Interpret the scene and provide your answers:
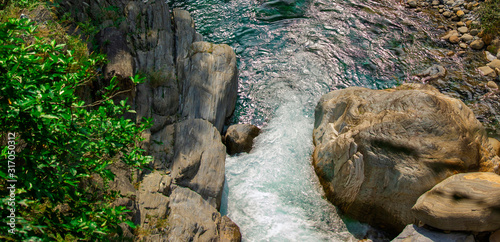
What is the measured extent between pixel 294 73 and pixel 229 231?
253 inches

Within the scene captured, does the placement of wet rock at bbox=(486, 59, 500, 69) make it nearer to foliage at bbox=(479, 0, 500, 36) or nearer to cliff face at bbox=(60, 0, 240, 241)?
foliage at bbox=(479, 0, 500, 36)

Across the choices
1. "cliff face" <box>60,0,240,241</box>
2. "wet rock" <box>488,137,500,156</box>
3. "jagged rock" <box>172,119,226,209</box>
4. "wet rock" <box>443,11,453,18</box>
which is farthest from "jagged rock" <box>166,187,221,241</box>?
"wet rock" <box>443,11,453,18</box>

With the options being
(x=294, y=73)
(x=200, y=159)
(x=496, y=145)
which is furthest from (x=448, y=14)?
(x=200, y=159)

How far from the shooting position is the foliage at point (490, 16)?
11797 millimetres

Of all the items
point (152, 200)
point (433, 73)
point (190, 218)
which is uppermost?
point (433, 73)

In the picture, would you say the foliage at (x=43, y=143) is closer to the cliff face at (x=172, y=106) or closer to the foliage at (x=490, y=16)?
the cliff face at (x=172, y=106)

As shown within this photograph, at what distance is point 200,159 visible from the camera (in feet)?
25.3

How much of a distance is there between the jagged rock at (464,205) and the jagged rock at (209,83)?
18.1ft

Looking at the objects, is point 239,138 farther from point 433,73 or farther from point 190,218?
point 433,73

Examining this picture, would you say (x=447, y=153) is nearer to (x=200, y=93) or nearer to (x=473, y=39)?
(x=200, y=93)

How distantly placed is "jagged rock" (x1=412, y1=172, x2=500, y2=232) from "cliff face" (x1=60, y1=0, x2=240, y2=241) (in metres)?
3.77

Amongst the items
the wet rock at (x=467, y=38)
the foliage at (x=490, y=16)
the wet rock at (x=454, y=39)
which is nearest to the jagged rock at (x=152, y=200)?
the wet rock at (x=454, y=39)

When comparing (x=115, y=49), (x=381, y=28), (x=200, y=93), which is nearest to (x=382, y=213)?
(x=200, y=93)

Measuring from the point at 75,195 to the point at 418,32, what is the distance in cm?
1313
